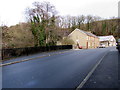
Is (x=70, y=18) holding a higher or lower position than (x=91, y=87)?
higher

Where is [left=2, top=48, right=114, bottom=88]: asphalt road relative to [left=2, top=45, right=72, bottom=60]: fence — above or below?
below

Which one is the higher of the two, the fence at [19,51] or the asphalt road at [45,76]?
the fence at [19,51]

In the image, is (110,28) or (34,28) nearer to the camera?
(34,28)

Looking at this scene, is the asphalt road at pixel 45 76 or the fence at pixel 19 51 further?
the fence at pixel 19 51

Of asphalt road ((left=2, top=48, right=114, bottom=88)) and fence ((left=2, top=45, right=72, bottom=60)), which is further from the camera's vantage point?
fence ((left=2, top=45, right=72, bottom=60))

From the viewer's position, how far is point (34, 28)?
91.1 ft

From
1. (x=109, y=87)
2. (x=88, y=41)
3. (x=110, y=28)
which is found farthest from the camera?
(x=110, y=28)

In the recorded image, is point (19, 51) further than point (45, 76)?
Yes

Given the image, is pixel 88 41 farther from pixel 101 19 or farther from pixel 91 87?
pixel 101 19


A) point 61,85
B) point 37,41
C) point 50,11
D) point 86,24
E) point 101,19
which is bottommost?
point 61,85

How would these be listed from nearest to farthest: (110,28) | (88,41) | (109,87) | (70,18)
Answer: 1. (109,87)
2. (88,41)
3. (70,18)
4. (110,28)

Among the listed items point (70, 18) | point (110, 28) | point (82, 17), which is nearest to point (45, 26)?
point (70, 18)

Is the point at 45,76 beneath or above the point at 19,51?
beneath

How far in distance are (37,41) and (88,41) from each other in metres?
26.1
